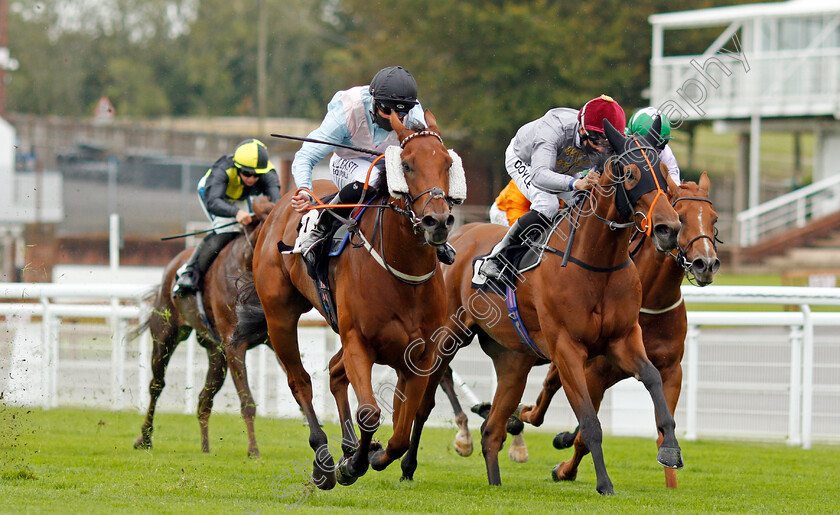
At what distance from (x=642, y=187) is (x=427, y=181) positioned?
127 centimetres

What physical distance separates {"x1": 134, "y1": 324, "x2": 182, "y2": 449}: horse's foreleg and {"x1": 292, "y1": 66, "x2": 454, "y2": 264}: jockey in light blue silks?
291 centimetres

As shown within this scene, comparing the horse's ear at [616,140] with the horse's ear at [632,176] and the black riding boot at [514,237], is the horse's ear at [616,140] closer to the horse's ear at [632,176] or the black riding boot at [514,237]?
the horse's ear at [632,176]

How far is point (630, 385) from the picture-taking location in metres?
8.85

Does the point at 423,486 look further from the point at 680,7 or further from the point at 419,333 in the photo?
the point at 680,7

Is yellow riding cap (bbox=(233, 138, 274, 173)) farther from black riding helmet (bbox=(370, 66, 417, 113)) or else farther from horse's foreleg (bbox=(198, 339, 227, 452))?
black riding helmet (bbox=(370, 66, 417, 113))

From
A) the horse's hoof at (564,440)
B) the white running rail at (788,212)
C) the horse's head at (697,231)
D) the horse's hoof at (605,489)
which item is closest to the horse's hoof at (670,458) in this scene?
the horse's hoof at (605,489)

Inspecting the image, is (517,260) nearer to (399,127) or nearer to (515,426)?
(515,426)

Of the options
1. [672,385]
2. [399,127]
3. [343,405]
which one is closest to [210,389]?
[343,405]

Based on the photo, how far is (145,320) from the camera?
9047 millimetres

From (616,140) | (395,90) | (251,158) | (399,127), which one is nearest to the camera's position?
(399,127)

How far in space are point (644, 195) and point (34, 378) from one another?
7.29 meters

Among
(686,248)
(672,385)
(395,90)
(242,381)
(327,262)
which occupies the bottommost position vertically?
(242,381)

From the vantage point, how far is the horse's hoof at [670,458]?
491cm

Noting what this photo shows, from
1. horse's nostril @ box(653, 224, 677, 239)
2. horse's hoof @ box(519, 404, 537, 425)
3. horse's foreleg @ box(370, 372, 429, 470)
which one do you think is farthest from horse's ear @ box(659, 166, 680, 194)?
horse's hoof @ box(519, 404, 537, 425)
